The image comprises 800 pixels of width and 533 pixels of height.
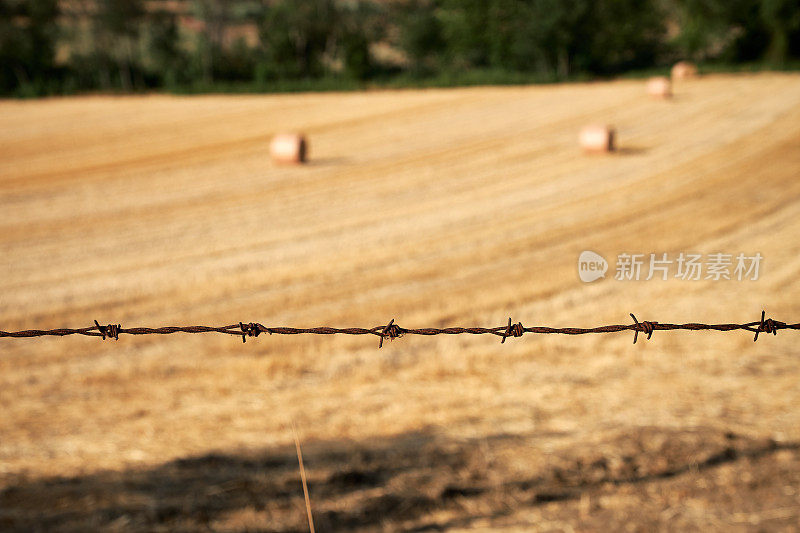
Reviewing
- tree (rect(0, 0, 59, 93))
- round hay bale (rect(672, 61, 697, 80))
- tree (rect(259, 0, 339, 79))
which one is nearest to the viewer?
round hay bale (rect(672, 61, 697, 80))

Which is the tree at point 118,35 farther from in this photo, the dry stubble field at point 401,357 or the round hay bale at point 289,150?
the dry stubble field at point 401,357

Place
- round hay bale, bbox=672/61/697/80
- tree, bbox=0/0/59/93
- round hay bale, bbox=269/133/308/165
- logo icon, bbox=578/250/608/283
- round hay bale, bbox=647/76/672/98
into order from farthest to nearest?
tree, bbox=0/0/59/93
round hay bale, bbox=672/61/697/80
round hay bale, bbox=647/76/672/98
round hay bale, bbox=269/133/308/165
logo icon, bbox=578/250/608/283

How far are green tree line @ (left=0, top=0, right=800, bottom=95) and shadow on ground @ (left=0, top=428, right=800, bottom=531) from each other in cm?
4581

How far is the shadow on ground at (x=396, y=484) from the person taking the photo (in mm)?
5238

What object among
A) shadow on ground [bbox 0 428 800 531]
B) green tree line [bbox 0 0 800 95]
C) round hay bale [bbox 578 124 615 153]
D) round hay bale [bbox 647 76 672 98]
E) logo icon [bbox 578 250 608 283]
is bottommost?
shadow on ground [bbox 0 428 800 531]

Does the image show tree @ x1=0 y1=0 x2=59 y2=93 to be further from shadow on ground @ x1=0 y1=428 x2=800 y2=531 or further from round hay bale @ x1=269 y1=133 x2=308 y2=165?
shadow on ground @ x1=0 y1=428 x2=800 y2=531

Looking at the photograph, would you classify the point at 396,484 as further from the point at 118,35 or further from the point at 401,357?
the point at 118,35

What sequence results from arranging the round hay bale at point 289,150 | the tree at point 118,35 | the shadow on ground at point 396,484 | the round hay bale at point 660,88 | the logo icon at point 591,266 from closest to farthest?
the shadow on ground at point 396,484
the logo icon at point 591,266
the round hay bale at point 289,150
the round hay bale at point 660,88
the tree at point 118,35

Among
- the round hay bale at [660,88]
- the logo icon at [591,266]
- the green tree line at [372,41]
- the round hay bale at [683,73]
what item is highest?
the green tree line at [372,41]

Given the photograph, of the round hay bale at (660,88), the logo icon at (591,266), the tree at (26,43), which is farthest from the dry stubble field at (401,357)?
the tree at (26,43)

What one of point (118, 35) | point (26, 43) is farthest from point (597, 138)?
point (26, 43)

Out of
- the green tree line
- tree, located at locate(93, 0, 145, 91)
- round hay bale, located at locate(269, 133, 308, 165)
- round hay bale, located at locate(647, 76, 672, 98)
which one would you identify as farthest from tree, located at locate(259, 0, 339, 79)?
round hay bale, located at locate(269, 133, 308, 165)

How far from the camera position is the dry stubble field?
550 centimetres

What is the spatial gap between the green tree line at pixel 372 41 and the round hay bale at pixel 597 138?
3054 cm
